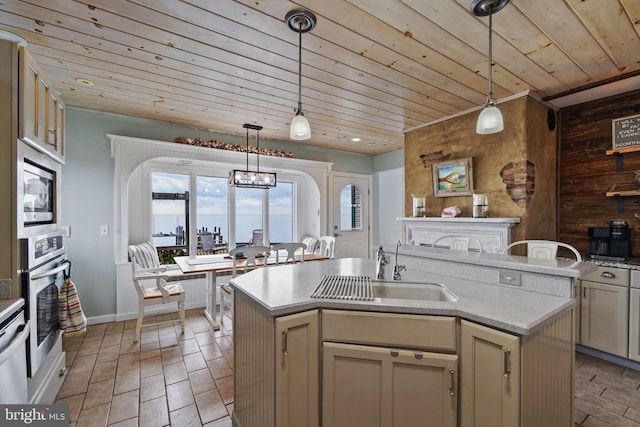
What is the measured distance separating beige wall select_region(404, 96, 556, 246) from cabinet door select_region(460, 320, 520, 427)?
81.2 inches

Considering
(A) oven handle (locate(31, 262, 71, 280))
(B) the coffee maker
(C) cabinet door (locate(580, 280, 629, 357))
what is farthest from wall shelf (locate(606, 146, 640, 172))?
(A) oven handle (locate(31, 262, 71, 280))

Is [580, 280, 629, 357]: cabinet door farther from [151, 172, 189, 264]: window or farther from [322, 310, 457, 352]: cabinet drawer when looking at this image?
[151, 172, 189, 264]: window

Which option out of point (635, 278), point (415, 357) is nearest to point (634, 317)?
point (635, 278)

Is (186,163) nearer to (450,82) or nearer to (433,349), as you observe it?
(450,82)

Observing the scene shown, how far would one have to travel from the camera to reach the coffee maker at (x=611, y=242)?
251 centimetres

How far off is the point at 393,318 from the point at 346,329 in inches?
8.9

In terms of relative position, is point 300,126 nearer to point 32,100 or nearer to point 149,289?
point 32,100

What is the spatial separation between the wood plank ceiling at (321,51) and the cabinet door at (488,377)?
174cm

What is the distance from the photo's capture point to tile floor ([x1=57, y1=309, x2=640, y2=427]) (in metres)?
1.84

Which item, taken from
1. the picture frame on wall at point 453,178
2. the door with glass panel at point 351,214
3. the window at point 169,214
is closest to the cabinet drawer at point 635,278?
the picture frame on wall at point 453,178

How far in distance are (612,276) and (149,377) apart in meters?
3.96

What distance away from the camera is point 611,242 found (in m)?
2.59

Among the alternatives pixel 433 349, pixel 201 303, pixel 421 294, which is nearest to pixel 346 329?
pixel 433 349

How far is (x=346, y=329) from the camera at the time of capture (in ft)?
4.37
